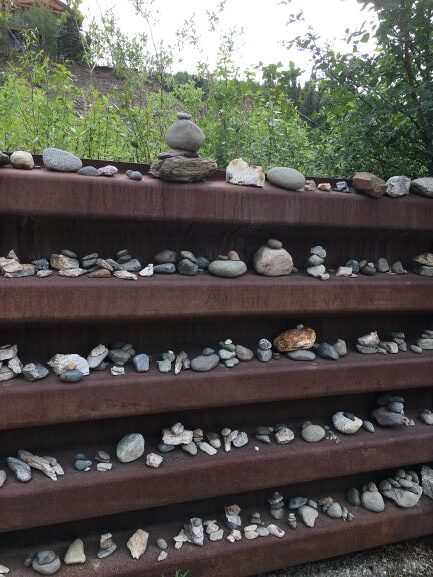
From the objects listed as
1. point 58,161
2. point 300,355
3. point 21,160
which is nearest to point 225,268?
point 300,355

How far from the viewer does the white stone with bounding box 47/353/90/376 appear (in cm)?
179

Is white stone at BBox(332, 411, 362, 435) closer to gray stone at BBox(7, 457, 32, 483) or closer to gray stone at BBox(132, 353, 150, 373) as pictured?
gray stone at BBox(132, 353, 150, 373)

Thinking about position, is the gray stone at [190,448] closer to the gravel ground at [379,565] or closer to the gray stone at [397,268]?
the gravel ground at [379,565]

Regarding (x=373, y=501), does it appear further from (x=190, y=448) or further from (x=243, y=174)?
(x=243, y=174)

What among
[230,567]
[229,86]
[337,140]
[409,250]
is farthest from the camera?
[229,86]

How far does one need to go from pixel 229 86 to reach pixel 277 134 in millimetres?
524

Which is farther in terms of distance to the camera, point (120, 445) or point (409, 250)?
point (409, 250)

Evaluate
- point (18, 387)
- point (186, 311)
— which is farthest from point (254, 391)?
point (18, 387)

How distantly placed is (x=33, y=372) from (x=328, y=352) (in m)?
1.27

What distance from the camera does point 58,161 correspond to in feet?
5.70

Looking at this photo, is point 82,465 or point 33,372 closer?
point 33,372

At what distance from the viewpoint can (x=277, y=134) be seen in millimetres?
3648

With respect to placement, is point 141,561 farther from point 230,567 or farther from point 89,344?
point 89,344

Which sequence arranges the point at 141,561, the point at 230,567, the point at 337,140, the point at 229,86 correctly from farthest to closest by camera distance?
the point at 229,86
the point at 337,140
the point at 230,567
the point at 141,561
